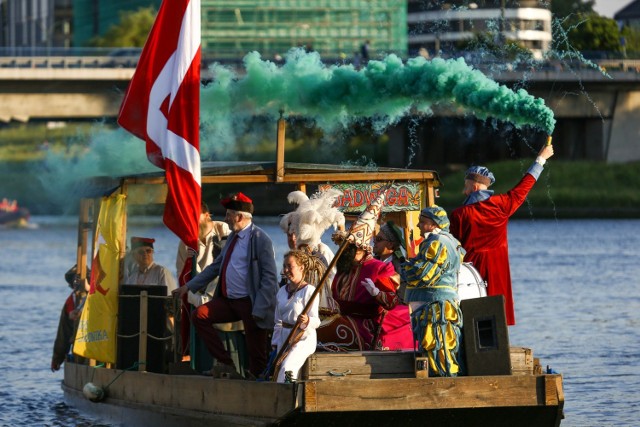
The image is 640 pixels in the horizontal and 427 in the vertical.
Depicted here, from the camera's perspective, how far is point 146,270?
15664 mm

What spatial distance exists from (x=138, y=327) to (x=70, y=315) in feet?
10.9

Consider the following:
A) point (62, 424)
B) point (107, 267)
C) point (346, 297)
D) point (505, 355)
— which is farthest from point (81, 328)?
point (505, 355)

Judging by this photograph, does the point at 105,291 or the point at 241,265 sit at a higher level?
the point at 241,265

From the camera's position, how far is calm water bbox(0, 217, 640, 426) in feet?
63.2

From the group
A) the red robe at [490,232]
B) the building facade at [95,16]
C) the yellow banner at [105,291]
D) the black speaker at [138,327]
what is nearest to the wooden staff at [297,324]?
the red robe at [490,232]

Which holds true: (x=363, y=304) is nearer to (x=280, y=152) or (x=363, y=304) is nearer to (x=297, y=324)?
(x=297, y=324)

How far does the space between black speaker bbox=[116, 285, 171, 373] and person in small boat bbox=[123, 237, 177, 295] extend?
0.52 metres

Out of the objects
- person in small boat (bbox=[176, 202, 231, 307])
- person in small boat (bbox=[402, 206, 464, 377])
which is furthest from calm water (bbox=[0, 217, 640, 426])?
person in small boat (bbox=[402, 206, 464, 377])

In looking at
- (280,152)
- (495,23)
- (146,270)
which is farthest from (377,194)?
(495,23)

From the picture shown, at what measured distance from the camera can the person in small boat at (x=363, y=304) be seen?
12.6 meters

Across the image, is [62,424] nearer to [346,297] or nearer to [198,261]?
[198,261]

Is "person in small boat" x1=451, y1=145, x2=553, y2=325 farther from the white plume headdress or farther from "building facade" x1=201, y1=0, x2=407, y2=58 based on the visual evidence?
"building facade" x1=201, y1=0, x2=407, y2=58

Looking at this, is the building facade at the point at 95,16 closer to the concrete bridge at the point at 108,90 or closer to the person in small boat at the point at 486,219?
the concrete bridge at the point at 108,90

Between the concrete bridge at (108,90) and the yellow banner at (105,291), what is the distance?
1320 inches
